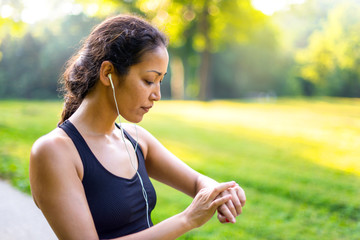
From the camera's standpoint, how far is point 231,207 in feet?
5.24

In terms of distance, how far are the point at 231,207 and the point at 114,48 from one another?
83 cm

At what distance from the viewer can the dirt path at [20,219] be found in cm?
347

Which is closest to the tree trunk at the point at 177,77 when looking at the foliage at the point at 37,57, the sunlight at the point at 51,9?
the foliage at the point at 37,57

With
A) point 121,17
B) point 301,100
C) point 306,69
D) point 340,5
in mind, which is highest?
point 340,5

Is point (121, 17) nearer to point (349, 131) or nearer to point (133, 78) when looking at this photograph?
point (133, 78)

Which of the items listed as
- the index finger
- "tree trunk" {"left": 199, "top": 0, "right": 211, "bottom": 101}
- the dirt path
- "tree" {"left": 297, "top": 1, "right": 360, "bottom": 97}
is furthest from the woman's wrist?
"tree trunk" {"left": 199, "top": 0, "right": 211, "bottom": 101}

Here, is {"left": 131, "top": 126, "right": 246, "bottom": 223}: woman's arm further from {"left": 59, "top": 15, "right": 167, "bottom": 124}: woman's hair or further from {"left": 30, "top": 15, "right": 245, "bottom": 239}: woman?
{"left": 59, "top": 15, "right": 167, "bottom": 124}: woman's hair

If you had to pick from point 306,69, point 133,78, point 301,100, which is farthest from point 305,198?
point 301,100

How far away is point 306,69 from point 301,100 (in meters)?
3.95

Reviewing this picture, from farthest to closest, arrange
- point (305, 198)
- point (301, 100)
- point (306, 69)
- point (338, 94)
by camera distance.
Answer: point (301, 100), point (306, 69), point (338, 94), point (305, 198)

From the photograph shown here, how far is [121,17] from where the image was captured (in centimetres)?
170

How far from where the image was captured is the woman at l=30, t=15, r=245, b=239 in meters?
1.38

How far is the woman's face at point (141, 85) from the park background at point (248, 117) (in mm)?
331

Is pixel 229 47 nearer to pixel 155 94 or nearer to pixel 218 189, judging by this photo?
pixel 155 94
